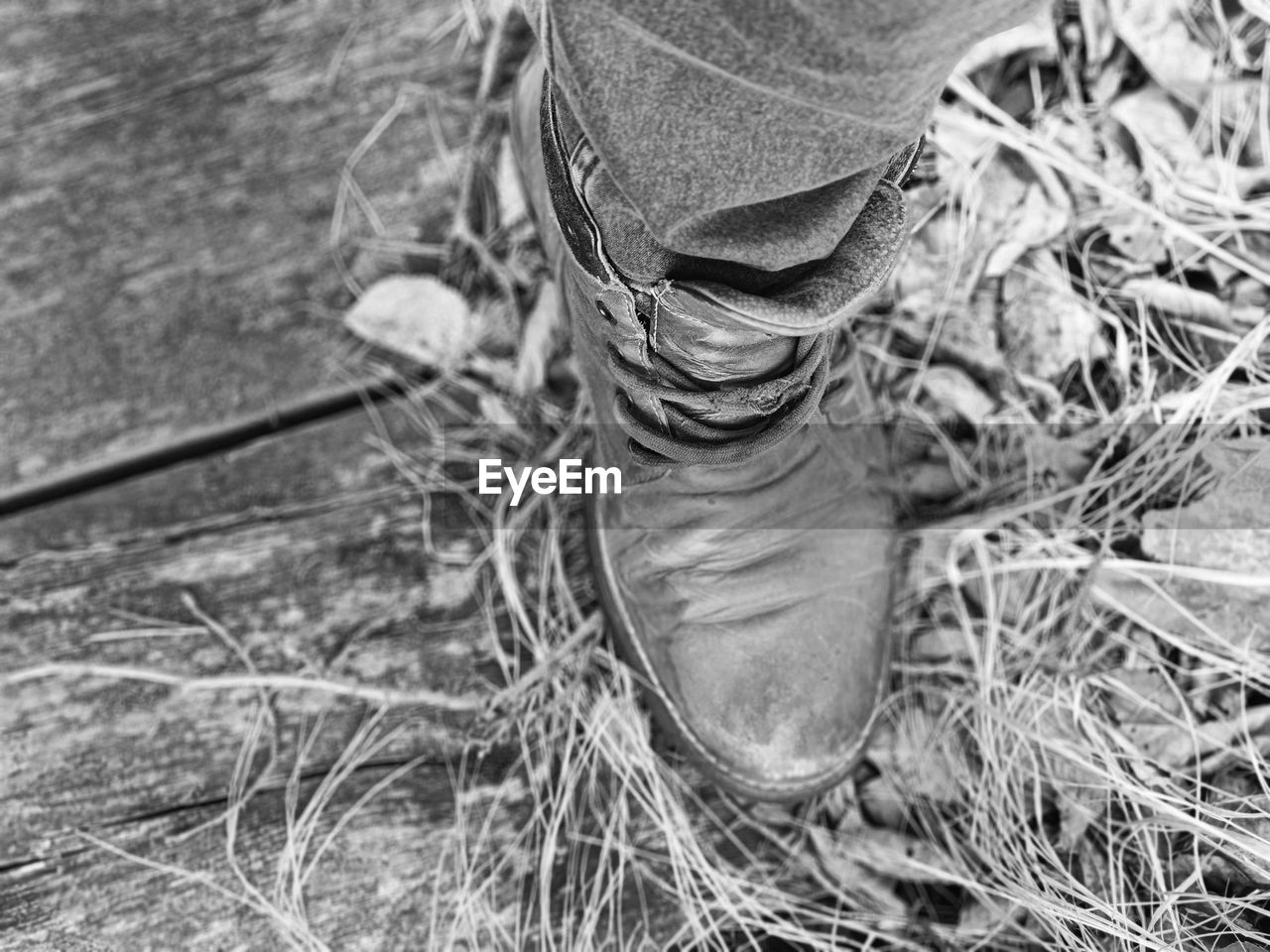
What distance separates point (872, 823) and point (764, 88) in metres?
0.79

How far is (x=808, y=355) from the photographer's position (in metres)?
0.73

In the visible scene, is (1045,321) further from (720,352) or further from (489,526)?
(489,526)

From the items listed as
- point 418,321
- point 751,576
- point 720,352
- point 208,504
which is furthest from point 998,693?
point 208,504

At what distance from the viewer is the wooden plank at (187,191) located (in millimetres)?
1107

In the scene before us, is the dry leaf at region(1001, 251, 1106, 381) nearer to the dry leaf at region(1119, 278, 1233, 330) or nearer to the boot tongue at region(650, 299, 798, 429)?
the dry leaf at region(1119, 278, 1233, 330)

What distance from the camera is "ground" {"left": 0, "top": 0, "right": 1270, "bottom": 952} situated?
3.07 feet

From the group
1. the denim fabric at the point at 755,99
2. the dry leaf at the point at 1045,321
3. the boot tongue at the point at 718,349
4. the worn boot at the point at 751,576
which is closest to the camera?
the denim fabric at the point at 755,99

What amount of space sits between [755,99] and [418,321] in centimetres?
67

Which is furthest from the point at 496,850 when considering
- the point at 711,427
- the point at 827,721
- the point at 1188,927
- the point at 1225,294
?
the point at 1225,294

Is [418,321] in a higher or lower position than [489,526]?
higher

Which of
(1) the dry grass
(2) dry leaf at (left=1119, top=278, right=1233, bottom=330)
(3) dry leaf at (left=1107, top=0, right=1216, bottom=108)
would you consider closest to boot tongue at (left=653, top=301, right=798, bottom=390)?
(1) the dry grass

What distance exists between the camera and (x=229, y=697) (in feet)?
3.30

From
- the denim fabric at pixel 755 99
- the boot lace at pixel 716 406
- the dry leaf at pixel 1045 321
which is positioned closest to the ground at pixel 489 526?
the dry leaf at pixel 1045 321

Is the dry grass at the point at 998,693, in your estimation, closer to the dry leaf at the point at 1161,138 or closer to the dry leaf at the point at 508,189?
the dry leaf at the point at 1161,138
